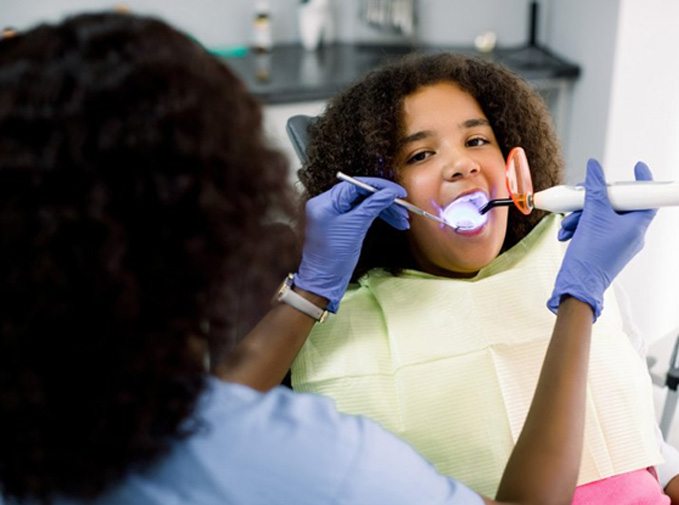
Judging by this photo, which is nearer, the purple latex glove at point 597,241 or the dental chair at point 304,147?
the purple latex glove at point 597,241

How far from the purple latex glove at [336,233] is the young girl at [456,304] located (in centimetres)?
9

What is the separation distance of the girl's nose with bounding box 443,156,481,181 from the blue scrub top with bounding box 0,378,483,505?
2.15 feet

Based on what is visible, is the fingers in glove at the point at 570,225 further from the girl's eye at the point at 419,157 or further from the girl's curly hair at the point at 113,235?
the girl's curly hair at the point at 113,235

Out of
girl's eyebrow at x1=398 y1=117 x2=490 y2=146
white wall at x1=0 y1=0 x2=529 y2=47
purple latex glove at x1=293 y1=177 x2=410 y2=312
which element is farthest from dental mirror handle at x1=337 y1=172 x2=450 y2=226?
white wall at x1=0 y1=0 x2=529 y2=47

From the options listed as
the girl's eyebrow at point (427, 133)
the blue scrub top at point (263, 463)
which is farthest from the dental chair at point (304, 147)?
→ the blue scrub top at point (263, 463)

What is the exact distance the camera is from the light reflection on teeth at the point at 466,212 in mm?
1287

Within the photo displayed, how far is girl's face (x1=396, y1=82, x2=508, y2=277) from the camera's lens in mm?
1297

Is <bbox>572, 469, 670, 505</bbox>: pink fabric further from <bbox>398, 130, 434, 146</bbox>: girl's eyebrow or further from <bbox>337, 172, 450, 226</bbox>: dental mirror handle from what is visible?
<bbox>398, 130, 434, 146</bbox>: girl's eyebrow

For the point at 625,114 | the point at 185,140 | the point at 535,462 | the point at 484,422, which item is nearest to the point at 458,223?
the point at 484,422

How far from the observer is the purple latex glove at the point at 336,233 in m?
1.25

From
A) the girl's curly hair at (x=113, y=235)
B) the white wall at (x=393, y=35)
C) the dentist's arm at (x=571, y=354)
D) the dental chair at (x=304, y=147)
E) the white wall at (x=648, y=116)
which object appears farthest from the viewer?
the white wall at (x=393, y=35)

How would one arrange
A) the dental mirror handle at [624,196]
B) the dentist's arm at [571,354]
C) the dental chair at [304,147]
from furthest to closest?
the dental chair at [304,147] → the dental mirror handle at [624,196] → the dentist's arm at [571,354]

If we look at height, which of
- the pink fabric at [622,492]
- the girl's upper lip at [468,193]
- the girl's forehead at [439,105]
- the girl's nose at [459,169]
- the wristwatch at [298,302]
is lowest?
the pink fabric at [622,492]

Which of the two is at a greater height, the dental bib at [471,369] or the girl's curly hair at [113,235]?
the girl's curly hair at [113,235]
